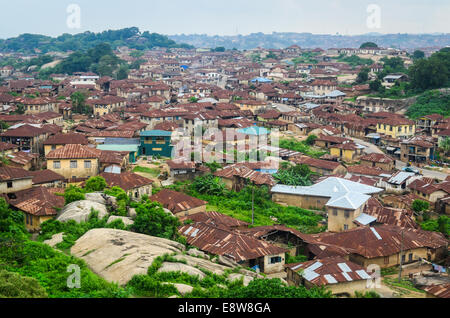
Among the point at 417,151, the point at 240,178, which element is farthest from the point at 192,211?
the point at 417,151

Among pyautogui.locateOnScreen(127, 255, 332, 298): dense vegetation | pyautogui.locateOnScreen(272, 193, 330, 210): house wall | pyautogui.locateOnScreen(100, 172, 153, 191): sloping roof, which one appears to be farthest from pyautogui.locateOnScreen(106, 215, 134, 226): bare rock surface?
pyautogui.locateOnScreen(272, 193, 330, 210): house wall

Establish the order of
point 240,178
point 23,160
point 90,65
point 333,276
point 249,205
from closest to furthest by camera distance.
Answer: point 333,276 < point 249,205 < point 23,160 < point 240,178 < point 90,65

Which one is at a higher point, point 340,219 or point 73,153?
point 73,153

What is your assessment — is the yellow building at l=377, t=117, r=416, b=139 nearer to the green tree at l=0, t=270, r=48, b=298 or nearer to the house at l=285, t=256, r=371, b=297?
the house at l=285, t=256, r=371, b=297

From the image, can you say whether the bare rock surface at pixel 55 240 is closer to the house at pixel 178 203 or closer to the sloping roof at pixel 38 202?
the sloping roof at pixel 38 202

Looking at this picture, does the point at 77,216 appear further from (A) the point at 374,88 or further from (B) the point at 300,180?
(A) the point at 374,88

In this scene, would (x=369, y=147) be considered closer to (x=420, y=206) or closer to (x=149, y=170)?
(x=420, y=206)
